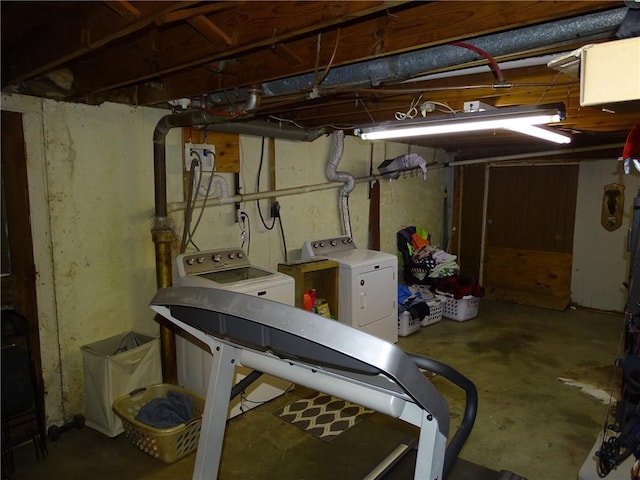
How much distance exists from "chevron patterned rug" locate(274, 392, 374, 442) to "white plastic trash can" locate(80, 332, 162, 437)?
3.24 ft

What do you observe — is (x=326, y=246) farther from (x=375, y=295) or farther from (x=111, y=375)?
(x=111, y=375)

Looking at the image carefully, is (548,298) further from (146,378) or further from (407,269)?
(146,378)

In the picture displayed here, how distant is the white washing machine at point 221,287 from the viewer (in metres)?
3.14

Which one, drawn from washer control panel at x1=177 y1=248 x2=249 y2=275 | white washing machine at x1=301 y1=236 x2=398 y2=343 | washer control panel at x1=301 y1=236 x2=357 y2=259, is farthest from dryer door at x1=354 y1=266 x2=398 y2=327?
washer control panel at x1=177 y1=248 x2=249 y2=275

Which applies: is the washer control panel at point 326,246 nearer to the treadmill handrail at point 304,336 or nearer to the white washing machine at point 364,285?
the white washing machine at point 364,285

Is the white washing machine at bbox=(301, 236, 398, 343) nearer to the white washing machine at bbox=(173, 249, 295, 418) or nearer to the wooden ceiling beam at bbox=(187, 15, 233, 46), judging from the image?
the white washing machine at bbox=(173, 249, 295, 418)

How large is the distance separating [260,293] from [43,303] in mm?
1391

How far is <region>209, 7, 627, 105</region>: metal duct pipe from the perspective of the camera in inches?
61.7

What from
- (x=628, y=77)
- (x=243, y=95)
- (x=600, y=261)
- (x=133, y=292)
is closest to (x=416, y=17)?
(x=628, y=77)

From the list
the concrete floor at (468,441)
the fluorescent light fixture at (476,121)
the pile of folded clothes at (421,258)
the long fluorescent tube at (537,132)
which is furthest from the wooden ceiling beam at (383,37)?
→ the pile of folded clothes at (421,258)

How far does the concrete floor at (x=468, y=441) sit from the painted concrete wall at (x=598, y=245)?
1676 mm

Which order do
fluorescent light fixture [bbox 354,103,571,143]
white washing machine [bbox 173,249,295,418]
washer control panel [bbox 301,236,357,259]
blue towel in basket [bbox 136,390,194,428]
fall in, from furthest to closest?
washer control panel [bbox 301,236,357,259] → white washing machine [bbox 173,249,295,418] → blue towel in basket [bbox 136,390,194,428] → fluorescent light fixture [bbox 354,103,571,143]

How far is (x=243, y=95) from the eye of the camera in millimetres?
2707

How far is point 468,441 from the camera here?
9.60 ft
